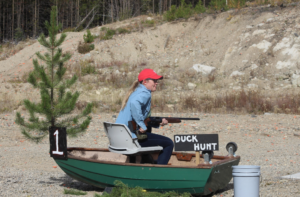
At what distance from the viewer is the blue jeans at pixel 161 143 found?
5.47 metres

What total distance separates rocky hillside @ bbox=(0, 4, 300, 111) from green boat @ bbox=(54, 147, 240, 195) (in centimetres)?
1143

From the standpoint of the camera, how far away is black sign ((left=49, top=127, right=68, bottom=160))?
5.85m

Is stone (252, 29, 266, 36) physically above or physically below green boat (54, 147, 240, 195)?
above

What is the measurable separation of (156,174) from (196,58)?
2075 centimetres

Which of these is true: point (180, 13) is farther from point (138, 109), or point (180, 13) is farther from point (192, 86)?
point (138, 109)

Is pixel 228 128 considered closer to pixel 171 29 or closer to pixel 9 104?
pixel 9 104

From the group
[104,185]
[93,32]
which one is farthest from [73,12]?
→ [104,185]

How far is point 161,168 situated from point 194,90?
50.9 ft

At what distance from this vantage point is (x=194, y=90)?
20.4 meters

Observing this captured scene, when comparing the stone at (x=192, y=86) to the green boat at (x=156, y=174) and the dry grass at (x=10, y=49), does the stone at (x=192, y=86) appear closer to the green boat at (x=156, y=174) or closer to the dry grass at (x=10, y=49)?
the green boat at (x=156, y=174)

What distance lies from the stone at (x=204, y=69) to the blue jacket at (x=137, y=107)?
17.6 metres

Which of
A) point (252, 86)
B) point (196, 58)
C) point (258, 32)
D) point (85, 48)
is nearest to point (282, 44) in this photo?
point (258, 32)

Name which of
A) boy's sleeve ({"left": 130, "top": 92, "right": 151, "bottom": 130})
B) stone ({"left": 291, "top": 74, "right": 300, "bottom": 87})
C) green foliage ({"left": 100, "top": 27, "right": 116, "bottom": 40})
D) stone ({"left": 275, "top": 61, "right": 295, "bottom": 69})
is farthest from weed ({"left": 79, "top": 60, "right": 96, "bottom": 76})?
boy's sleeve ({"left": 130, "top": 92, "right": 151, "bottom": 130})

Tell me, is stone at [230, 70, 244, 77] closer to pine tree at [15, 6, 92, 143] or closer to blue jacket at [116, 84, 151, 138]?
pine tree at [15, 6, 92, 143]
